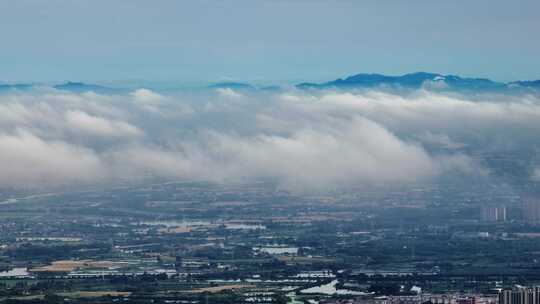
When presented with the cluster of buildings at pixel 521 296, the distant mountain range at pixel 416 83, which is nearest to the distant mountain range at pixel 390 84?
the distant mountain range at pixel 416 83

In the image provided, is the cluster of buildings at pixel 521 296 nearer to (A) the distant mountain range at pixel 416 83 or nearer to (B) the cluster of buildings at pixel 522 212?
(B) the cluster of buildings at pixel 522 212

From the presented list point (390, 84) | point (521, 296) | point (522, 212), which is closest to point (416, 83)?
point (390, 84)

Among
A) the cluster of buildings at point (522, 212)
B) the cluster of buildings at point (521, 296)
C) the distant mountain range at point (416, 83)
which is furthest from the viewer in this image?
the distant mountain range at point (416, 83)

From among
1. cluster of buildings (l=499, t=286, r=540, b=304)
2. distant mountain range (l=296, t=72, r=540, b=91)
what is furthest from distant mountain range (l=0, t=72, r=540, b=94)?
cluster of buildings (l=499, t=286, r=540, b=304)

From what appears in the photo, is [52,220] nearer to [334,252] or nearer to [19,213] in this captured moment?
[19,213]

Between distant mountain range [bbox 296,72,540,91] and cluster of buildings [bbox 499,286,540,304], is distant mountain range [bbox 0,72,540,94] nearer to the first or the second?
distant mountain range [bbox 296,72,540,91]

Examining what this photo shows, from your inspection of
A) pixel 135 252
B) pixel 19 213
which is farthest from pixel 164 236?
pixel 19 213

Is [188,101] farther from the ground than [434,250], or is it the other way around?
[188,101]

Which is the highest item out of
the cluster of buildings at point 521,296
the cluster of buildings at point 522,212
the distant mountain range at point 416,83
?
the distant mountain range at point 416,83
